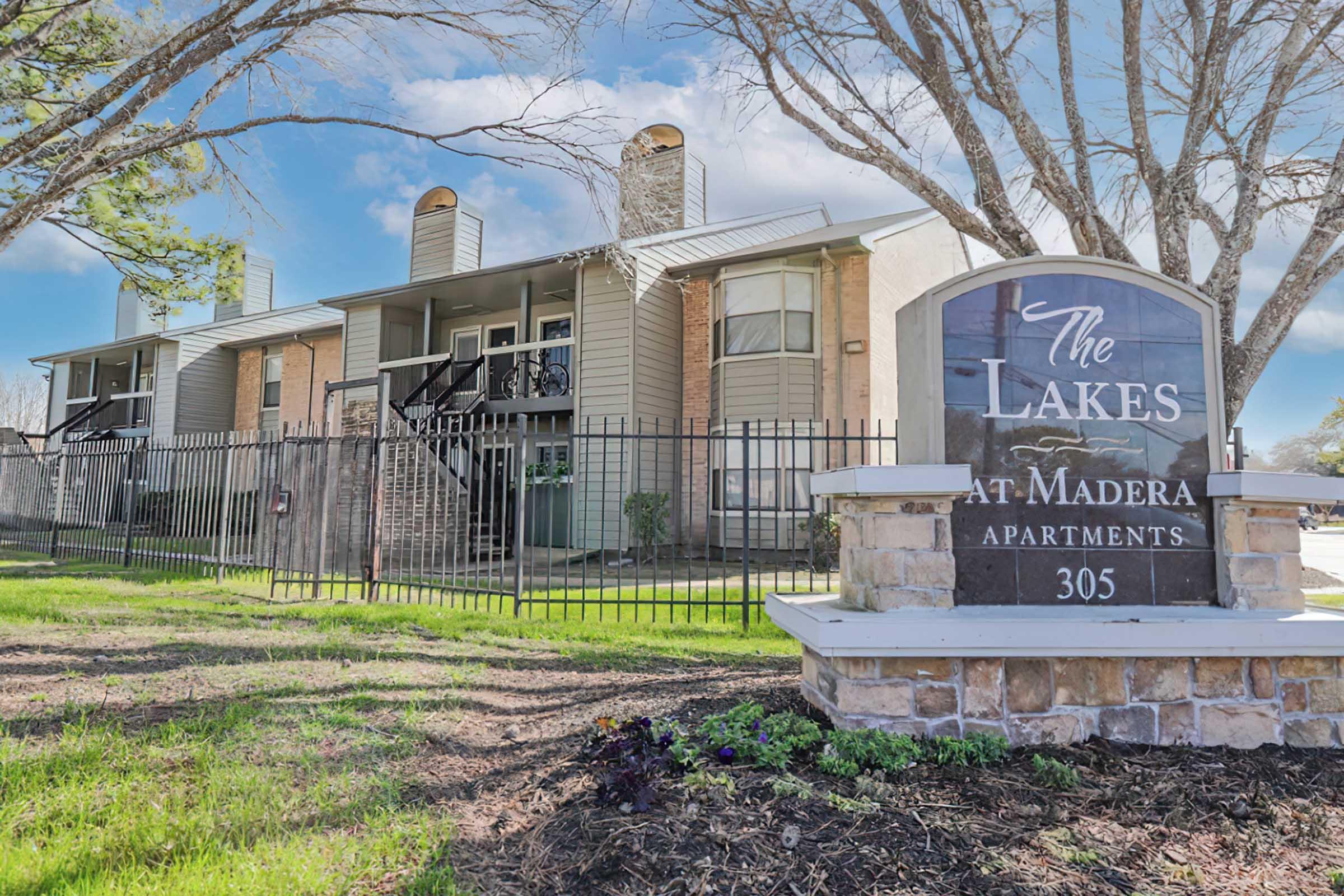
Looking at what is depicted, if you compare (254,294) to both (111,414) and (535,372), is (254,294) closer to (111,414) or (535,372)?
(111,414)

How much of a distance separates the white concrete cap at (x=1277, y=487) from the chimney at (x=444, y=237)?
1909 cm

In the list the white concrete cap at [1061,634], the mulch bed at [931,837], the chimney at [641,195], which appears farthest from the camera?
the chimney at [641,195]

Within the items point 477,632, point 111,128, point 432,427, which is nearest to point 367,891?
point 477,632

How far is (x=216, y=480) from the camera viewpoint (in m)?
11.1

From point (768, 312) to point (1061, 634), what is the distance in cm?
1224

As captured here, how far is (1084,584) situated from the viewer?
4055 mm

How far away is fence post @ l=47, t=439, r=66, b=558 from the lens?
1342 centimetres

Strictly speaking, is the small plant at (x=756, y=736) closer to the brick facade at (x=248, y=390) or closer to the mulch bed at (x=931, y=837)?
the mulch bed at (x=931, y=837)

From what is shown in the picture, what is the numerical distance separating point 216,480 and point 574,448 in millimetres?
7195

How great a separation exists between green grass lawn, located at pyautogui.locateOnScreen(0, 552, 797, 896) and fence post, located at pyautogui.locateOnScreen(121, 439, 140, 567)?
478cm

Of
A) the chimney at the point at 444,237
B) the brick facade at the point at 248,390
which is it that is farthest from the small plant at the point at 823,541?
the brick facade at the point at 248,390

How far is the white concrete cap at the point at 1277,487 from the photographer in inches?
156

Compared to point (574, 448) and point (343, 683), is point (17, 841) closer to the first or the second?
point (343, 683)

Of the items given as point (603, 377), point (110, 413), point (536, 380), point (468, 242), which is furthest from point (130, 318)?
point (603, 377)
